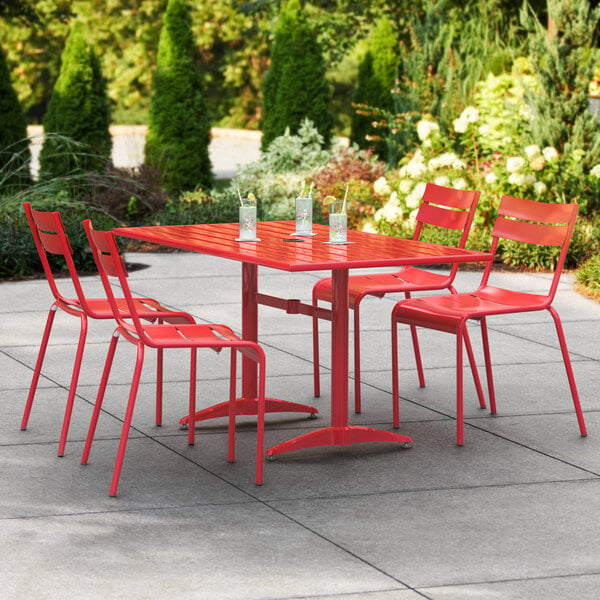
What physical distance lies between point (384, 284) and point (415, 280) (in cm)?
21

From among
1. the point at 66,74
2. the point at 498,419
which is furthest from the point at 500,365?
the point at 66,74

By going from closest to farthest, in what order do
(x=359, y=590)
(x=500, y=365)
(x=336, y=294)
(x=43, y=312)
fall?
1. (x=359, y=590)
2. (x=336, y=294)
3. (x=500, y=365)
4. (x=43, y=312)

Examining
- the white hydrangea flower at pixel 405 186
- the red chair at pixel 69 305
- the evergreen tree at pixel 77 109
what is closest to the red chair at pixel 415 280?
the red chair at pixel 69 305

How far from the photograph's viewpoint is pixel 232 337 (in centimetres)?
516

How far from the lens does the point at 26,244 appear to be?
10742mm

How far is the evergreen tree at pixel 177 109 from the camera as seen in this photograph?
53.2 feet

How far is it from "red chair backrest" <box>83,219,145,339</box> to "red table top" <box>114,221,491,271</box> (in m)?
0.34

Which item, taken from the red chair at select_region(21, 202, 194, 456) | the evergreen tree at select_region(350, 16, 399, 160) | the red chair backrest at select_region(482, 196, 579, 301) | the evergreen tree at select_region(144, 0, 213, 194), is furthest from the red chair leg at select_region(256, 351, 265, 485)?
the evergreen tree at select_region(350, 16, 399, 160)

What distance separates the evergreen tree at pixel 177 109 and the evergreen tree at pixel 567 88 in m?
5.63

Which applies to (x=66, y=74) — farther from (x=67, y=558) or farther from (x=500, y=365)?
(x=67, y=558)

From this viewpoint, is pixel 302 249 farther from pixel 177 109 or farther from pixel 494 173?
pixel 177 109

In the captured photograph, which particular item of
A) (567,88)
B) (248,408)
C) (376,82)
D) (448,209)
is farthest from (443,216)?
(376,82)

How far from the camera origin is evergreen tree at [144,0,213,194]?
53.2 ft

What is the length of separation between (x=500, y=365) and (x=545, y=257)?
417 centimetres
